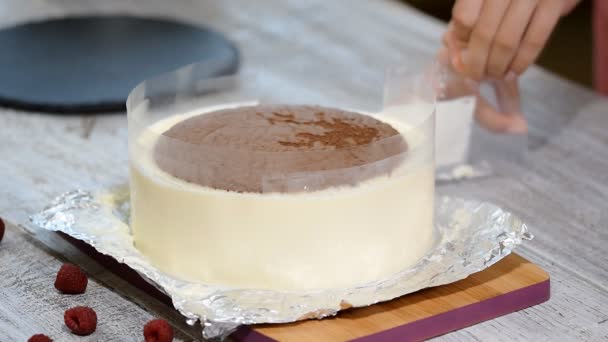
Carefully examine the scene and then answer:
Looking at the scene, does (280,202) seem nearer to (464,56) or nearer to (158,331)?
(158,331)

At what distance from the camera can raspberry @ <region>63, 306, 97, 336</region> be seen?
4.11 ft

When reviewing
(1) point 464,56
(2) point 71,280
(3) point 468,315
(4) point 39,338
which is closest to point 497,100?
(1) point 464,56

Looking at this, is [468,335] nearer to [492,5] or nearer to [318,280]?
[318,280]

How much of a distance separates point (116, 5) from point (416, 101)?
4.65 feet

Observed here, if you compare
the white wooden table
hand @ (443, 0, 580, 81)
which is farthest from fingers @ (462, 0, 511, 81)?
the white wooden table

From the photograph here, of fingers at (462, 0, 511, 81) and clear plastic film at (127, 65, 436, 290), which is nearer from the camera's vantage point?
clear plastic film at (127, 65, 436, 290)

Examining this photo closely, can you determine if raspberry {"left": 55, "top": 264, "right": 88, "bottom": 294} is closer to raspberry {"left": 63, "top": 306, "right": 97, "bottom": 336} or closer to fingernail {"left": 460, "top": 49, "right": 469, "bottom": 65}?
raspberry {"left": 63, "top": 306, "right": 97, "bottom": 336}

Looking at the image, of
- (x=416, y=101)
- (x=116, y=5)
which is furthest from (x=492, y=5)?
(x=116, y=5)

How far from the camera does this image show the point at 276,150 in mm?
1276

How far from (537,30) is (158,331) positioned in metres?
0.84

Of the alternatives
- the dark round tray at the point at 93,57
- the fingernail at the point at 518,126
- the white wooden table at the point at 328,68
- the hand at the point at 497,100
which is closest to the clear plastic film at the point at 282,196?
the white wooden table at the point at 328,68

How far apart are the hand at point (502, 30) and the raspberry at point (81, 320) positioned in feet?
2.64

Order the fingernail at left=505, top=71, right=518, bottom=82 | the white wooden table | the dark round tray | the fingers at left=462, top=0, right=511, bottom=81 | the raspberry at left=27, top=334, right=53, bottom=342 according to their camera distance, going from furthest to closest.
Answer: the dark round tray, the fingernail at left=505, top=71, right=518, bottom=82, the fingers at left=462, top=0, right=511, bottom=81, the white wooden table, the raspberry at left=27, top=334, right=53, bottom=342

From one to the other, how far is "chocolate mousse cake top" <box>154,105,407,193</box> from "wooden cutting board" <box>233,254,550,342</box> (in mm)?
167
